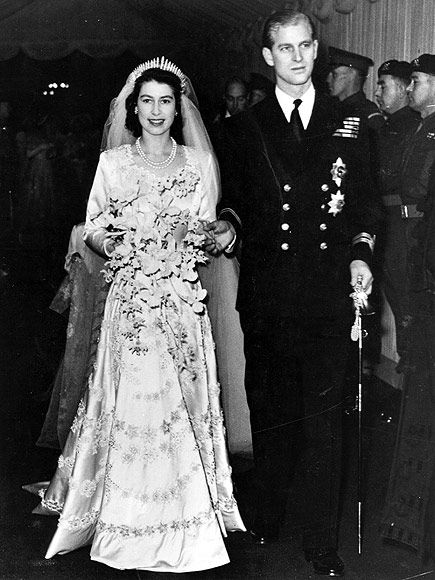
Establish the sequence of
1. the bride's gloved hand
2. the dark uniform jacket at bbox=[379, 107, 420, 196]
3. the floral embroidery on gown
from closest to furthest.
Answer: the floral embroidery on gown → the bride's gloved hand → the dark uniform jacket at bbox=[379, 107, 420, 196]

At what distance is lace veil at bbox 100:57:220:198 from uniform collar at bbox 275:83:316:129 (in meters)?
0.34

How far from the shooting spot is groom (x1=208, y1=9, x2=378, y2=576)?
3305mm

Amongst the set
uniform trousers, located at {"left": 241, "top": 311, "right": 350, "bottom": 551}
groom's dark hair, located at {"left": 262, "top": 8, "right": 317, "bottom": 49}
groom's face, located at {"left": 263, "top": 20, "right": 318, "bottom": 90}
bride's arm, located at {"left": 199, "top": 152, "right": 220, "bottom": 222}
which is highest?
groom's dark hair, located at {"left": 262, "top": 8, "right": 317, "bottom": 49}

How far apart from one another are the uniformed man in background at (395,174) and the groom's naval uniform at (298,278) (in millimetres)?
88

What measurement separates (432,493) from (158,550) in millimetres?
1182

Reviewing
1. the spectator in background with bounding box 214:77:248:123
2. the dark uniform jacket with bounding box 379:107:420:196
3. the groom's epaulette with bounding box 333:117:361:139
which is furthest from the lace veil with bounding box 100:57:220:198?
the dark uniform jacket with bounding box 379:107:420:196

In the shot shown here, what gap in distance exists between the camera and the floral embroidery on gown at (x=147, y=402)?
124 inches

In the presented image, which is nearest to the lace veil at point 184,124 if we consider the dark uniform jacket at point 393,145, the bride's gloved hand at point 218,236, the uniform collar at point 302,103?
the bride's gloved hand at point 218,236

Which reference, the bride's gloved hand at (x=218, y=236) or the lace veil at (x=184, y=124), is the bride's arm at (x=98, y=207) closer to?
the lace veil at (x=184, y=124)

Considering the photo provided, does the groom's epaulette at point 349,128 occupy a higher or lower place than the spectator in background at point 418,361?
higher

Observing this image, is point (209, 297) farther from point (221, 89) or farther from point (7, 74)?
point (7, 74)

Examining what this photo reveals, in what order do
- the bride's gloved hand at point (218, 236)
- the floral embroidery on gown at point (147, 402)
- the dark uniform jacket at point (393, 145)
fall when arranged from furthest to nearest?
A: the dark uniform jacket at point (393, 145)
the bride's gloved hand at point (218, 236)
the floral embroidery on gown at point (147, 402)

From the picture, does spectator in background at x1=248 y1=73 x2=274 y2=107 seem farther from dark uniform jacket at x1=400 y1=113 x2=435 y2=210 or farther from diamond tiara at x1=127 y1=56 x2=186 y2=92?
dark uniform jacket at x1=400 y1=113 x2=435 y2=210

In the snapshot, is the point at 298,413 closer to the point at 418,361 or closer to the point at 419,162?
the point at 418,361
